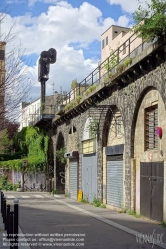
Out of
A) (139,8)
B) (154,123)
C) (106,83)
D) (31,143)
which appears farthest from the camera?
(31,143)

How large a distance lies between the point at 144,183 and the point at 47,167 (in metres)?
22.6

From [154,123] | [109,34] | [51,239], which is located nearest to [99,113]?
[154,123]

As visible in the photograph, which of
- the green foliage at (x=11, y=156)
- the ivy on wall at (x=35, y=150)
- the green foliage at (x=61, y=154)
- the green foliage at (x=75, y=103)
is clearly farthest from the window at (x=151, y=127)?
the green foliage at (x=11, y=156)

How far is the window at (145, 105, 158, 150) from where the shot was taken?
15.7 metres

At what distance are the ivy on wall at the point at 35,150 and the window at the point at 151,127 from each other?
21.7m

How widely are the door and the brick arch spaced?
5793mm

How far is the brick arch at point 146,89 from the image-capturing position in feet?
47.8

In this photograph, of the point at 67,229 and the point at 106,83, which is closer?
the point at 67,229

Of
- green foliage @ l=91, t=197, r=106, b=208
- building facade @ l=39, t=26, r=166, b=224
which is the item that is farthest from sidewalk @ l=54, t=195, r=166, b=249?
green foliage @ l=91, t=197, r=106, b=208

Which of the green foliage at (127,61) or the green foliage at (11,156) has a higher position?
the green foliage at (127,61)

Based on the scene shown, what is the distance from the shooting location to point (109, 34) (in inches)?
2098

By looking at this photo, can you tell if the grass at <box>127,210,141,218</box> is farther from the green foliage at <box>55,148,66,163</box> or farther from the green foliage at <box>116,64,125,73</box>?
the green foliage at <box>55,148,66,163</box>

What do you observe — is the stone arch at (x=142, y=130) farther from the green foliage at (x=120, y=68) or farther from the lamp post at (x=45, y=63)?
the lamp post at (x=45, y=63)

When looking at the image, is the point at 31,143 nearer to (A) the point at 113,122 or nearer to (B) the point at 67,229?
(A) the point at 113,122
